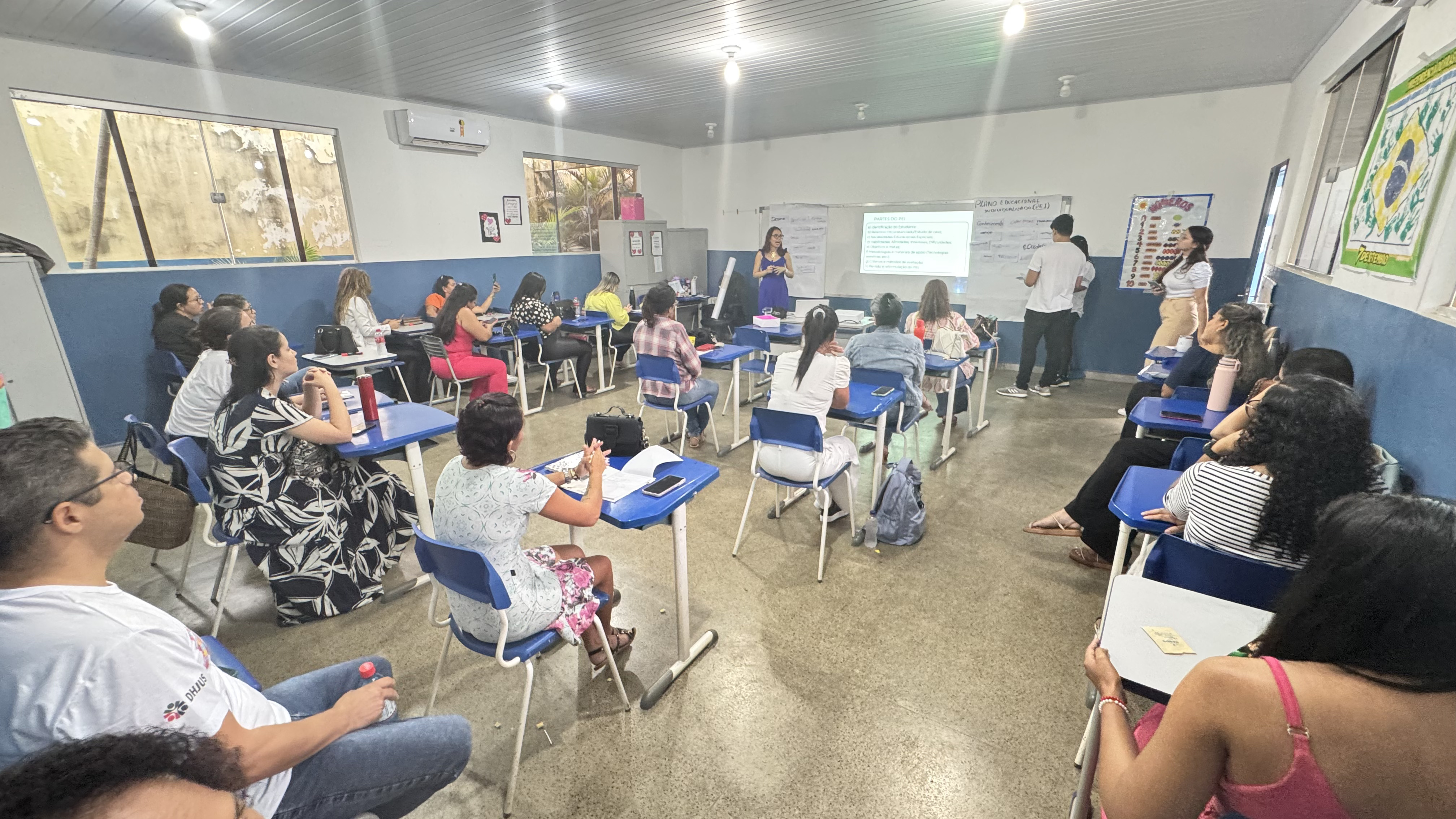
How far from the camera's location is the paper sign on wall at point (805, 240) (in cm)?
826

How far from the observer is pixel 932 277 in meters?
7.57

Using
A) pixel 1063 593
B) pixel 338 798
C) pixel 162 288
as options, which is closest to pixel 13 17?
pixel 162 288

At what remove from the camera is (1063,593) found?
279cm

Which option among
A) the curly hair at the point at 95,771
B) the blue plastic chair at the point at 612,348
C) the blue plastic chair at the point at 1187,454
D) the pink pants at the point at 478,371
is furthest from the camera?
the blue plastic chair at the point at 612,348

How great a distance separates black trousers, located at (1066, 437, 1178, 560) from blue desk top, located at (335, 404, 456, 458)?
10.0ft

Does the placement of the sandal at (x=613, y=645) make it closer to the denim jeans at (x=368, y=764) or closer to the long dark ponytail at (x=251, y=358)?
the denim jeans at (x=368, y=764)

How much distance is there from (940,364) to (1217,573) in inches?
106

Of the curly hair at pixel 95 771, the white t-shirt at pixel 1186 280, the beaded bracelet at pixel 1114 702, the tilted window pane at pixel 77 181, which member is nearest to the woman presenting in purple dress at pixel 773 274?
the white t-shirt at pixel 1186 280

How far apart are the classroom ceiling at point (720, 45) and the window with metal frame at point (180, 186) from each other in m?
0.43

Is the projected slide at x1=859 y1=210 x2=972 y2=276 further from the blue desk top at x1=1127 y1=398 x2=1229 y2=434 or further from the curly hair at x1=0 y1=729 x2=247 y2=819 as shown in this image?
the curly hair at x1=0 y1=729 x2=247 y2=819

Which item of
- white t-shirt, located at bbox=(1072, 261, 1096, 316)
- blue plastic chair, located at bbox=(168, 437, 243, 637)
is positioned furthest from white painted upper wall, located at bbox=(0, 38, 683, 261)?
white t-shirt, located at bbox=(1072, 261, 1096, 316)

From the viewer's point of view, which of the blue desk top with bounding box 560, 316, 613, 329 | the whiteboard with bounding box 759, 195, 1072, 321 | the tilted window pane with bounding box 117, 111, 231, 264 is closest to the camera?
the tilted window pane with bounding box 117, 111, 231, 264

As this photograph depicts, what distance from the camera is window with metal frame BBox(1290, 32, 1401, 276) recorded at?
3.04 meters

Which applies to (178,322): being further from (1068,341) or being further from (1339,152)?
(1068,341)
